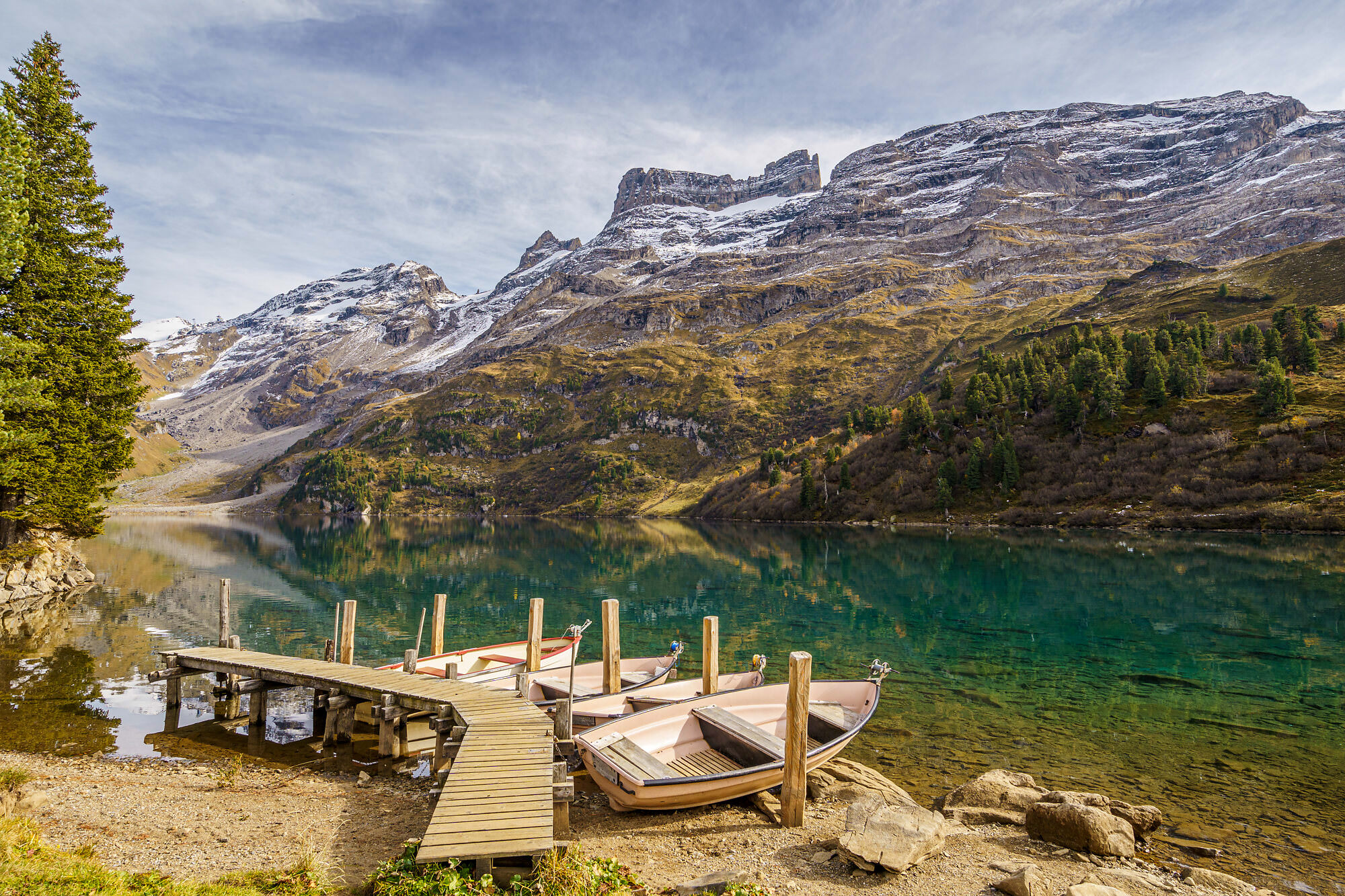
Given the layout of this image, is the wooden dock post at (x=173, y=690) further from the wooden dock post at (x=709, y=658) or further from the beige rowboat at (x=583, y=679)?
the wooden dock post at (x=709, y=658)

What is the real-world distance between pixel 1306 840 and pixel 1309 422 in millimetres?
111313

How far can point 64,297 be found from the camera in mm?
39406

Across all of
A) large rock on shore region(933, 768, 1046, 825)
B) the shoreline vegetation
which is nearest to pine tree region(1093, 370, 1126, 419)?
large rock on shore region(933, 768, 1046, 825)

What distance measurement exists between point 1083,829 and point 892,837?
414 cm

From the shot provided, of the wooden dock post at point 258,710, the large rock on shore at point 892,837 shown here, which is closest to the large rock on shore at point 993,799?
the large rock on shore at point 892,837

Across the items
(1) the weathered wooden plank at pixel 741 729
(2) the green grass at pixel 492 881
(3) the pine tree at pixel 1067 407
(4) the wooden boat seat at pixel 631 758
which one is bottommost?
(4) the wooden boat seat at pixel 631 758

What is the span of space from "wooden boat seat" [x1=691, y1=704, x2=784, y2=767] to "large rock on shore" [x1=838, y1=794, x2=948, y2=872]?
124 inches

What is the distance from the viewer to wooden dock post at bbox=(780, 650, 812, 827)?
45.9ft

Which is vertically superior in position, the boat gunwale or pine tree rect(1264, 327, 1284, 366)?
pine tree rect(1264, 327, 1284, 366)

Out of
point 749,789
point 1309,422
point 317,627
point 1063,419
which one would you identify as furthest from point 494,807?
point 1063,419

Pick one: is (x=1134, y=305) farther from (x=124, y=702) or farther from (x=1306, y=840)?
(x=124, y=702)

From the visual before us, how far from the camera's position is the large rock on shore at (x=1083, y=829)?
12.3 m

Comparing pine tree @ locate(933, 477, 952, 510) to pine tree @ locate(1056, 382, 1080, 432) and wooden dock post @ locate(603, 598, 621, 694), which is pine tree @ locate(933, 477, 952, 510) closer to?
pine tree @ locate(1056, 382, 1080, 432)

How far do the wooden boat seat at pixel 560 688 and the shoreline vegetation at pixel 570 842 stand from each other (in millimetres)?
5560
